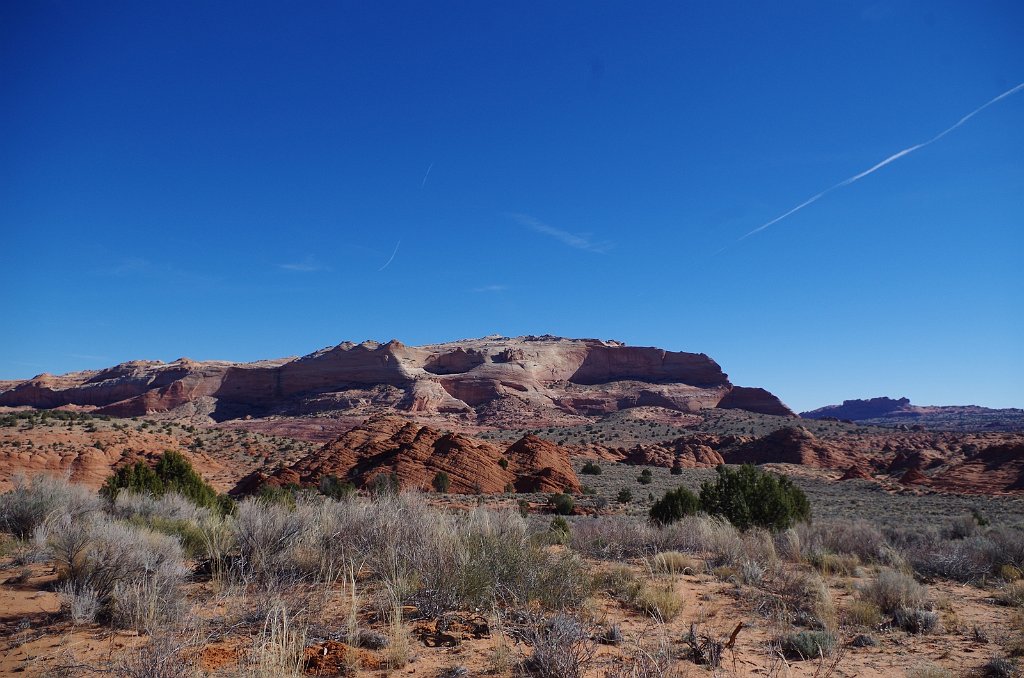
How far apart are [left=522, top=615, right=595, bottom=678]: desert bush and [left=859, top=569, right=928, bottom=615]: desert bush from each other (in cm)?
479

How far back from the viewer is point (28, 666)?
4.17m

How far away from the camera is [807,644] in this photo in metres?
5.21

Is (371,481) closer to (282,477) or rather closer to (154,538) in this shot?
(282,477)

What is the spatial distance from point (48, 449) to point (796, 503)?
32072 millimetres

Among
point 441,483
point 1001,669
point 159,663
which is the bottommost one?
point 441,483

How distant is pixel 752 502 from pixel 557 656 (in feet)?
37.4

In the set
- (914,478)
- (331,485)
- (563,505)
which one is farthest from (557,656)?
(914,478)

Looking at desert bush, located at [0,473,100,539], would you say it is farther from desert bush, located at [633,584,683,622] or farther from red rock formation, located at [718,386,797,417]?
red rock formation, located at [718,386,797,417]

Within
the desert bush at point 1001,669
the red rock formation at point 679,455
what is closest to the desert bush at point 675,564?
the desert bush at point 1001,669

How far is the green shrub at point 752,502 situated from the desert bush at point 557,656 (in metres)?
9.97

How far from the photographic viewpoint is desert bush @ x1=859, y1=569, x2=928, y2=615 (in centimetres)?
671

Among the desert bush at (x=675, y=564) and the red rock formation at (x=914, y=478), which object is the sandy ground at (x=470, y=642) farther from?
the red rock formation at (x=914, y=478)

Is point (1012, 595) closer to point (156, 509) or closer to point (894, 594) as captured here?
point (894, 594)

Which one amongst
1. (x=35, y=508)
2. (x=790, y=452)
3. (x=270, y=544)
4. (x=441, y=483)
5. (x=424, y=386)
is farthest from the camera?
(x=424, y=386)
